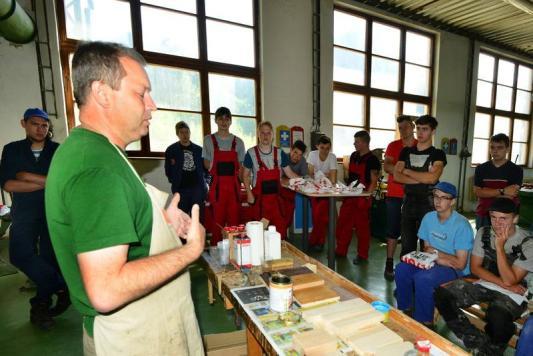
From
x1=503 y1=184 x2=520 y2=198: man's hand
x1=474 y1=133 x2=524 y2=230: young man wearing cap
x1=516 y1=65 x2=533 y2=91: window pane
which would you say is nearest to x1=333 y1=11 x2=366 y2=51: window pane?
x1=474 y1=133 x2=524 y2=230: young man wearing cap

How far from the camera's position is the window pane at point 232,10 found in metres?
4.55

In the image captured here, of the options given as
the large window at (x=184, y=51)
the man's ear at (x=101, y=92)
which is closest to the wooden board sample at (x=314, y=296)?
the man's ear at (x=101, y=92)

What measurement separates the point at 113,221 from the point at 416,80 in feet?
25.3

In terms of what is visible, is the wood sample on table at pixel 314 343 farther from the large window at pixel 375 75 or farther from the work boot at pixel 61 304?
the large window at pixel 375 75

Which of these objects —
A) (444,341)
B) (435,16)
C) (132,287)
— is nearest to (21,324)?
(132,287)

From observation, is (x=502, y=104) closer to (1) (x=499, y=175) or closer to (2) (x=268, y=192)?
(1) (x=499, y=175)

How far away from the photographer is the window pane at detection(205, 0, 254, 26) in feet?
14.9

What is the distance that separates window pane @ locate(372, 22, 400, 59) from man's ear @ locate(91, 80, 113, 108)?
21.1 feet

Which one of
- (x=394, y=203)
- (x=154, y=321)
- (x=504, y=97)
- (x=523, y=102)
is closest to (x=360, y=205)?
(x=394, y=203)

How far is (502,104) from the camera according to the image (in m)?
8.38

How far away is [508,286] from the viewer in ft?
6.13

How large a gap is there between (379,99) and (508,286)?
16.8ft

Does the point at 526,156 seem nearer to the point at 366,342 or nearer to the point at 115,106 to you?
the point at 366,342

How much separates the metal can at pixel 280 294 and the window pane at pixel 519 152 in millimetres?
10811
